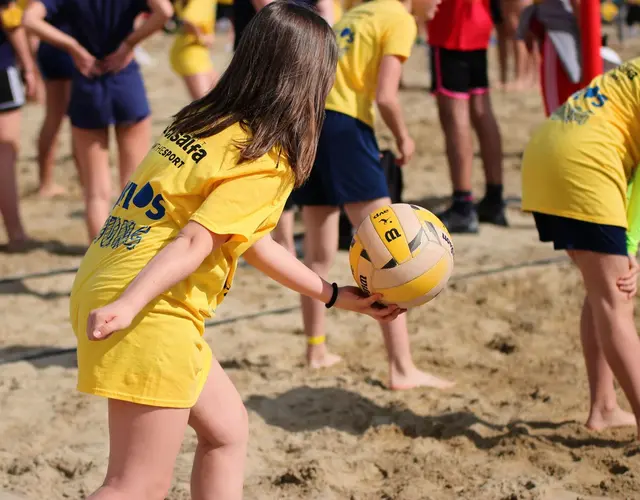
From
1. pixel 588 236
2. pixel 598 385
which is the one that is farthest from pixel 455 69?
pixel 588 236

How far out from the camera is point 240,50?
283cm

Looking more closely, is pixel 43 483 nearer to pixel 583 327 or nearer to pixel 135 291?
pixel 135 291

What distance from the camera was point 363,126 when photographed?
4812 millimetres

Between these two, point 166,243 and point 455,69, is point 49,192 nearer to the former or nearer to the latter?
point 455,69

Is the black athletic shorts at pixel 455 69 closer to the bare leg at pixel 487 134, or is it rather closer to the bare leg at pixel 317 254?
the bare leg at pixel 487 134

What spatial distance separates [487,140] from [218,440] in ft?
16.3

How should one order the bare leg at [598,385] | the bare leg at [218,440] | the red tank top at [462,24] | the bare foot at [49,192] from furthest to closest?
the bare foot at [49,192]
the red tank top at [462,24]
the bare leg at [598,385]
the bare leg at [218,440]

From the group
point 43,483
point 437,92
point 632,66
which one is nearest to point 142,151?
point 437,92

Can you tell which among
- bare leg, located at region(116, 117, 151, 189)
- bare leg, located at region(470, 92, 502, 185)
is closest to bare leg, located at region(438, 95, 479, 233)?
bare leg, located at region(470, 92, 502, 185)

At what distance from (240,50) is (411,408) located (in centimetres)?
229

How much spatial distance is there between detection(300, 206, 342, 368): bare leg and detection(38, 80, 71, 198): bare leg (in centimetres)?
334

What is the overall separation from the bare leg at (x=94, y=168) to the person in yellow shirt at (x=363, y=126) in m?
1.69

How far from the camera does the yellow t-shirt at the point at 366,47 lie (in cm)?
461

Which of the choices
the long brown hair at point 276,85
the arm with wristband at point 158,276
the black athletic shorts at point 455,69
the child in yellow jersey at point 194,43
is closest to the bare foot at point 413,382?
the long brown hair at point 276,85
